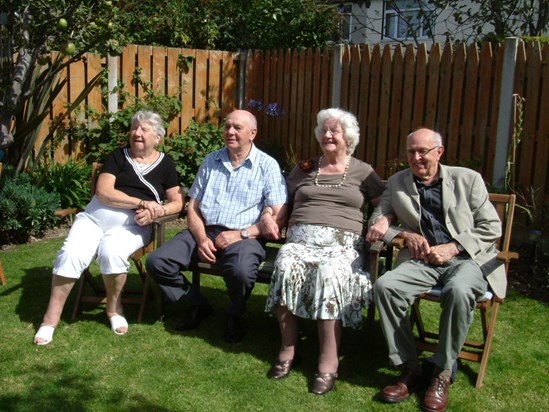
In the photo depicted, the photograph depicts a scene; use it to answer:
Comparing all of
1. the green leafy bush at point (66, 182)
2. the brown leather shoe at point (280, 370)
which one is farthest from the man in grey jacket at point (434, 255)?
the green leafy bush at point (66, 182)

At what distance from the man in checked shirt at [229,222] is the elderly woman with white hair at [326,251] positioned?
13 centimetres

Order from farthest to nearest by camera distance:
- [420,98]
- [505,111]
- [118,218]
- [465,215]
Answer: [420,98] → [505,111] → [118,218] → [465,215]

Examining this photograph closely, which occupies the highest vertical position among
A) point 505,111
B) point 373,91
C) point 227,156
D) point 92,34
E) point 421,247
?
point 92,34

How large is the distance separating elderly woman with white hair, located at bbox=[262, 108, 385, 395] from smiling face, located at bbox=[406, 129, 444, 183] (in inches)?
14.7

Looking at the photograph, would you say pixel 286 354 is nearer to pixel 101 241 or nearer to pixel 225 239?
pixel 225 239

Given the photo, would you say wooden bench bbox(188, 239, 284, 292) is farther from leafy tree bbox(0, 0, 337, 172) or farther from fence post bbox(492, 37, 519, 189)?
fence post bbox(492, 37, 519, 189)

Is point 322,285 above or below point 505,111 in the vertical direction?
below

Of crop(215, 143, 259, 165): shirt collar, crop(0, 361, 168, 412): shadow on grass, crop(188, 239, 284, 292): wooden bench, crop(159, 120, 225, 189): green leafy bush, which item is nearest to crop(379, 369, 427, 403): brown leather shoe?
crop(188, 239, 284, 292): wooden bench

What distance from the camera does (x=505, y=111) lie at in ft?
19.9

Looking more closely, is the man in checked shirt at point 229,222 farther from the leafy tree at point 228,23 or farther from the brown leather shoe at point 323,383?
the leafy tree at point 228,23

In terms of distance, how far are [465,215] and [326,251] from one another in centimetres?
84

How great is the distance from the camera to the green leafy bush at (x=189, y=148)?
7.67 meters

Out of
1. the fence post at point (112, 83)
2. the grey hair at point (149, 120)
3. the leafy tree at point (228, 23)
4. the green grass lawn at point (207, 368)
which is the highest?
the leafy tree at point (228, 23)

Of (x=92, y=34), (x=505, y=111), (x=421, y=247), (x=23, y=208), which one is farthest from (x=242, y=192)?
(x=505, y=111)
